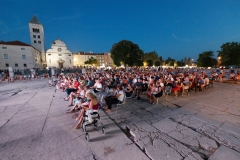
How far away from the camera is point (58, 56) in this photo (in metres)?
49.7

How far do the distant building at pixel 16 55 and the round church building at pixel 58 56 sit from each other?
30.0 feet

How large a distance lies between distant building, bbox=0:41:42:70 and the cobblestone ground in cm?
4605

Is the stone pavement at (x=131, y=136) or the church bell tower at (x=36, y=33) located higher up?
the church bell tower at (x=36, y=33)

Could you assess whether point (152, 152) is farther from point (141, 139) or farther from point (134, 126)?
point (134, 126)

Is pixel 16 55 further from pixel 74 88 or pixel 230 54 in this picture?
pixel 230 54

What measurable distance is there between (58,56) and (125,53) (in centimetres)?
3337

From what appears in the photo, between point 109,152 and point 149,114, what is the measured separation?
2.53 metres

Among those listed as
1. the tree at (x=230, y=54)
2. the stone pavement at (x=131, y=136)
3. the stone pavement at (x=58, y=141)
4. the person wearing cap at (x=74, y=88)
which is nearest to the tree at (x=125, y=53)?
the tree at (x=230, y=54)

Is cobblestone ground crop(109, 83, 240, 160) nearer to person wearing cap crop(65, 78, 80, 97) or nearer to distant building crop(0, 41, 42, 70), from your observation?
person wearing cap crop(65, 78, 80, 97)

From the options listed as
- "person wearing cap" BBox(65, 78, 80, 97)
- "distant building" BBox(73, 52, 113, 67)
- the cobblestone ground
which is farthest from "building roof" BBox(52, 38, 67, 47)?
the cobblestone ground

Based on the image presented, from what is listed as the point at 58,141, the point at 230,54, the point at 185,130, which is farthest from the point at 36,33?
the point at 230,54

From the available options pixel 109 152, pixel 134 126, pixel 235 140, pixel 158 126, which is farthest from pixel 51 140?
pixel 235 140

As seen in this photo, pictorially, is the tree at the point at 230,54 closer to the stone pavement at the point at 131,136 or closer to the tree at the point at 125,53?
the tree at the point at 125,53

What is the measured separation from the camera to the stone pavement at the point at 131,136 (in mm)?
2637
